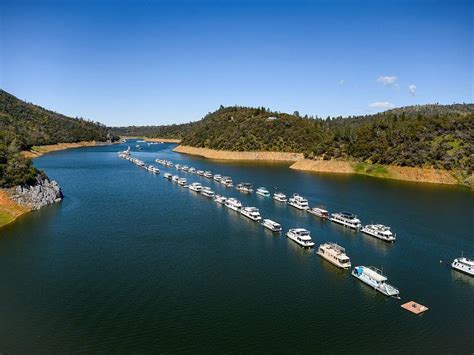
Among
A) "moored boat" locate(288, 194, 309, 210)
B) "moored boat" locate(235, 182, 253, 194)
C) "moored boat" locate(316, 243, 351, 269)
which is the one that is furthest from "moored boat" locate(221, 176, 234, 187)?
"moored boat" locate(316, 243, 351, 269)

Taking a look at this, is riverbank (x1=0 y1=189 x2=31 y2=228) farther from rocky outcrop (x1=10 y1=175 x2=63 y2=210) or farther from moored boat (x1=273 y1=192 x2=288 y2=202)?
moored boat (x1=273 y1=192 x2=288 y2=202)

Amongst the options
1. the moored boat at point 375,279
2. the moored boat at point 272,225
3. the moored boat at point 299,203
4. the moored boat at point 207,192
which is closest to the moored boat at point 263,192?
the moored boat at point 299,203

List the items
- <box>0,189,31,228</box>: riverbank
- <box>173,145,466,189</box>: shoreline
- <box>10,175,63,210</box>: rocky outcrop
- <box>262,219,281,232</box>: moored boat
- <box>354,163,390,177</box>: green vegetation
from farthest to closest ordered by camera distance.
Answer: <box>354,163,390,177</box>: green vegetation → <box>173,145,466,189</box>: shoreline → <box>10,175,63,210</box>: rocky outcrop → <box>0,189,31,228</box>: riverbank → <box>262,219,281,232</box>: moored boat

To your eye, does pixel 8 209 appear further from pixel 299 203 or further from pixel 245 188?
pixel 299 203

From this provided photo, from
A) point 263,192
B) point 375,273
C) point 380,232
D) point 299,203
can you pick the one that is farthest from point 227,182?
point 375,273

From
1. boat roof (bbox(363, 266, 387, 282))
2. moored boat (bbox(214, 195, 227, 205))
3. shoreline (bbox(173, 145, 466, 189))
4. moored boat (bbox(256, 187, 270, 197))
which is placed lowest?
boat roof (bbox(363, 266, 387, 282))

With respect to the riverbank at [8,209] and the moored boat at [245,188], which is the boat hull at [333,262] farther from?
the riverbank at [8,209]
